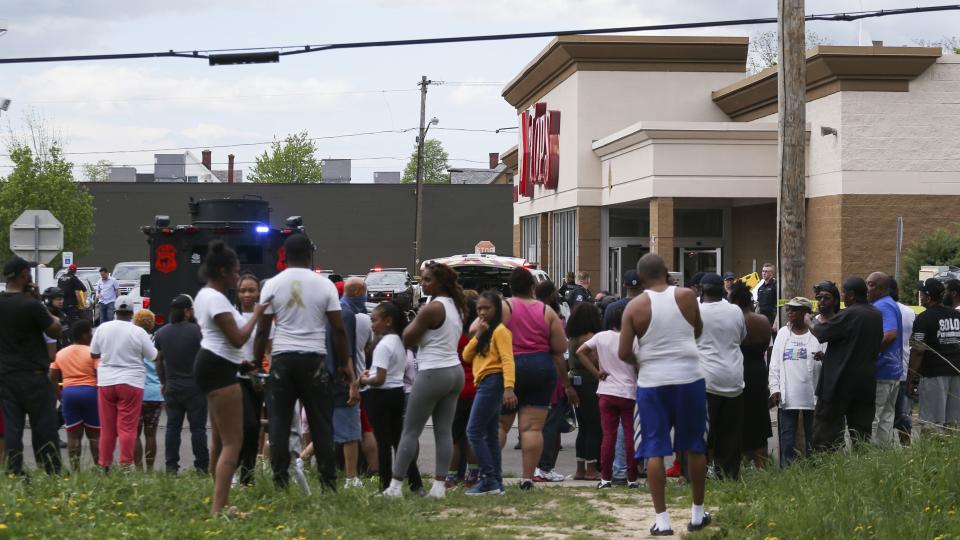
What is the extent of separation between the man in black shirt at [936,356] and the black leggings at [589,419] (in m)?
3.04

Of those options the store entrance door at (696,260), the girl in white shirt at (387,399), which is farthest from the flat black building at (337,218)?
the girl in white shirt at (387,399)

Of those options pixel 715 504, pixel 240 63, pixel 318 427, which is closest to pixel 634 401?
pixel 715 504

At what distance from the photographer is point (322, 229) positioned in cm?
6681

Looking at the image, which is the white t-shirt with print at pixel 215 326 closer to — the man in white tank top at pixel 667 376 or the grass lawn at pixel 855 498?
the man in white tank top at pixel 667 376

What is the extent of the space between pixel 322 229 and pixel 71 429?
55.3 m

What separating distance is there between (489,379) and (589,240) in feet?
82.8

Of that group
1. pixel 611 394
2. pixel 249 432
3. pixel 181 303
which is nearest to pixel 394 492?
pixel 249 432

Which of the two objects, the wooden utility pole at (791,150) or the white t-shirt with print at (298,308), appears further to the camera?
the wooden utility pole at (791,150)

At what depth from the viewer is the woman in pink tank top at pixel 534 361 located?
10.8 meters

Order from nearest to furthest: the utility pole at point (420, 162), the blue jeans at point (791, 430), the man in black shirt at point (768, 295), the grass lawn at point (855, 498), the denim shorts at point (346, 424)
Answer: the grass lawn at point (855, 498) < the denim shorts at point (346, 424) < the blue jeans at point (791, 430) < the man in black shirt at point (768, 295) < the utility pole at point (420, 162)

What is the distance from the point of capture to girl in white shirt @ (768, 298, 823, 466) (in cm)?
1164

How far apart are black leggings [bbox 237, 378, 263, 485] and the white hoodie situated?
492 centimetres

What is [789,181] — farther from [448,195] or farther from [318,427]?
[448,195]

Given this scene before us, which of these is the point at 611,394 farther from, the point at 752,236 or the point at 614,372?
the point at 752,236
